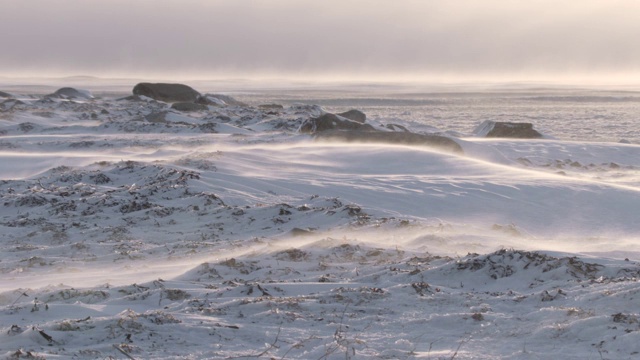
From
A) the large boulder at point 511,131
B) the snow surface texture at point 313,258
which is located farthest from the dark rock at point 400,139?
the large boulder at point 511,131

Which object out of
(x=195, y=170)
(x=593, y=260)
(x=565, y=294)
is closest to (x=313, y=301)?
(x=565, y=294)

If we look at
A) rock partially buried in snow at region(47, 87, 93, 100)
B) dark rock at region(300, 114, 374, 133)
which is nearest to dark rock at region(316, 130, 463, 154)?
dark rock at region(300, 114, 374, 133)

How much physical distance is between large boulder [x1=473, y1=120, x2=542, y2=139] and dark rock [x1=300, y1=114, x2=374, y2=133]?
11.2 ft

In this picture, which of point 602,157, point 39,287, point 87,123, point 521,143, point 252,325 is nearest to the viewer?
point 252,325

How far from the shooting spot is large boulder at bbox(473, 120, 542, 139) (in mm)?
19234

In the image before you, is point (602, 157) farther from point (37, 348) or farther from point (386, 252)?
point (37, 348)

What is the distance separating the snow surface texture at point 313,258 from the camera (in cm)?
359

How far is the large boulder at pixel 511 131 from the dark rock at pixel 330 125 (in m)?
3.41

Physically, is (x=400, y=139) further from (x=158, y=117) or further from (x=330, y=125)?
(x=158, y=117)

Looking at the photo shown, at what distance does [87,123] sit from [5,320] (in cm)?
1766

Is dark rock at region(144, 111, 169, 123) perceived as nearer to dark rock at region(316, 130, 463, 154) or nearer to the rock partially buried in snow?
dark rock at region(316, 130, 463, 154)

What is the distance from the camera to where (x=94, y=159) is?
12039mm

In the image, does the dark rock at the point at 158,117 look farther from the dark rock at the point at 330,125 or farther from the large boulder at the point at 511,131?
the large boulder at the point at 511,131

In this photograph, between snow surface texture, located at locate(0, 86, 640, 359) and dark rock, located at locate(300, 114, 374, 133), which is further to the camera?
dark rock, located at locate(300, 114, 374, 133)
